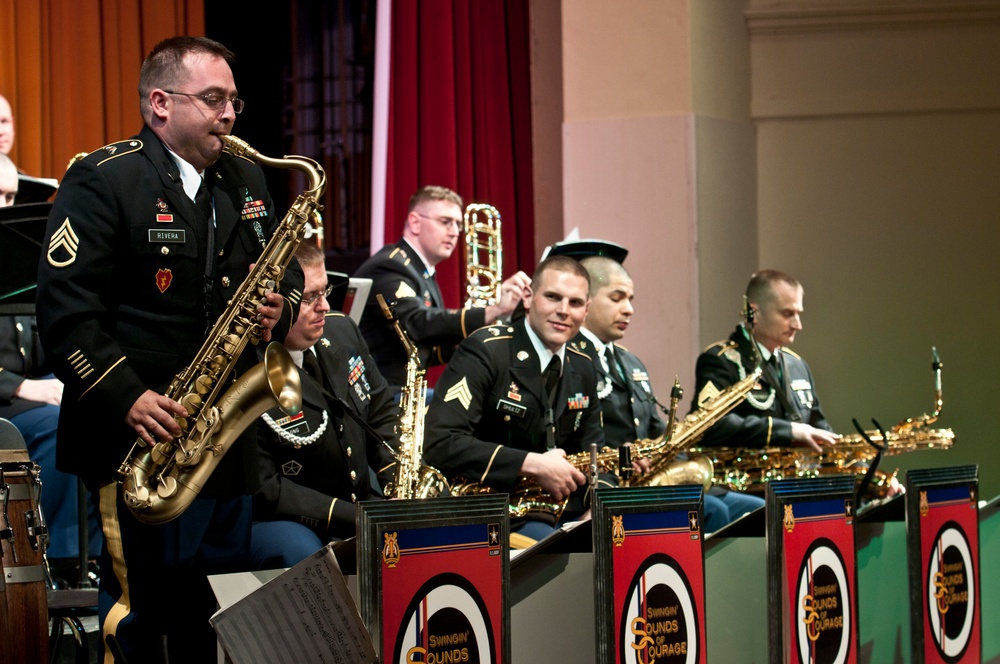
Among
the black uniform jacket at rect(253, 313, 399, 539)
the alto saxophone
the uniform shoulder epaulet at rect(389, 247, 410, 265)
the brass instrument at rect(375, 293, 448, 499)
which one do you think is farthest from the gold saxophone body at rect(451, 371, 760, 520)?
the uniform shoulder epaulet at rect(389, 247, 410, 265)

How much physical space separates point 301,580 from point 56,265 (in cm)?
92

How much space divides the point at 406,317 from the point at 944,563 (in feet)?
9.23

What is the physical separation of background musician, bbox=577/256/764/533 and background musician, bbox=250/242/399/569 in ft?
3.94

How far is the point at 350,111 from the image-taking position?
7215mm

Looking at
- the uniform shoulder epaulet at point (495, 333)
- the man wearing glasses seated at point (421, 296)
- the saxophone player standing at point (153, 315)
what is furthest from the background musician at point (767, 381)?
the saxophone player standing at point (153, 315)

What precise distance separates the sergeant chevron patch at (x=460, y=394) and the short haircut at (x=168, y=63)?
5.42 ft

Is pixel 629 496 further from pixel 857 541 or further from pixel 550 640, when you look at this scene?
pixel 857 541

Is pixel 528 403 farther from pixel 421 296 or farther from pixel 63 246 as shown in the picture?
pixel 63 246

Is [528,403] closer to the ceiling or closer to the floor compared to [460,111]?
closer to the floor

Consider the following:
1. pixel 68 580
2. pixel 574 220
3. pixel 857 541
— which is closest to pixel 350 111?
pixel 574 220

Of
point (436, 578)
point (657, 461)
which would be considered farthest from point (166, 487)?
point (657, 461)

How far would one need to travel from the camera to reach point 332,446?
3.80 m

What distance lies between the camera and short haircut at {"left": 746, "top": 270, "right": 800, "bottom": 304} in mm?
5781

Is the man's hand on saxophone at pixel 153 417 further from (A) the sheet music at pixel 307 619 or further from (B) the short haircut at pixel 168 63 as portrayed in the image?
(B) the short haircut at pixel 168 63
